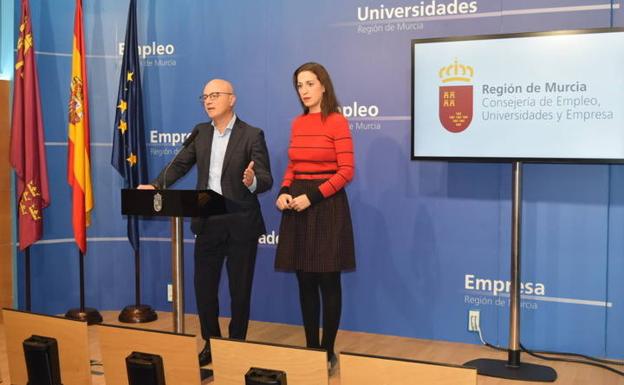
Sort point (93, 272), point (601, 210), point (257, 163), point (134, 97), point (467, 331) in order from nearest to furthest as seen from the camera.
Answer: point (257, 163) → point (601, 210) → point (467, 331) → point (134, 97) → point (93, 272)

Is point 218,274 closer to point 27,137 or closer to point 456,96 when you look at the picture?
point 456,96

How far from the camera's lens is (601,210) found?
4.50 meters

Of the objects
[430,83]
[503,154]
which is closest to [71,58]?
[430,83]

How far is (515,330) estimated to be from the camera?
4.25m

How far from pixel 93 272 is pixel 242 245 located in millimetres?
2038

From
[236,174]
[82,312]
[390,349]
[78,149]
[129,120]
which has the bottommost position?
[390,349]

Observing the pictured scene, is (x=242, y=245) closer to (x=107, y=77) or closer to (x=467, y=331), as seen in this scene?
(x=467, y=331)

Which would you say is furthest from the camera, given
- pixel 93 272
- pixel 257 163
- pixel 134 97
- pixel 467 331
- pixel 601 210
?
pixel 93 272

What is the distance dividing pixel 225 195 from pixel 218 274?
48 cm

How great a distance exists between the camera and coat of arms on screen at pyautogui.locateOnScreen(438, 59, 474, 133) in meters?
4.23

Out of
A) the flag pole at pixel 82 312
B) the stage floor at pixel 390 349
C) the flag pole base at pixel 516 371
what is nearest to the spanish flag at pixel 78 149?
the flag pole at pixel 82 312

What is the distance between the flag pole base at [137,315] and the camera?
550cm

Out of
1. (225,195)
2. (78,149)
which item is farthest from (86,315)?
(225,195)

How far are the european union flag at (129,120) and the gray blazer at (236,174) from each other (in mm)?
1172
